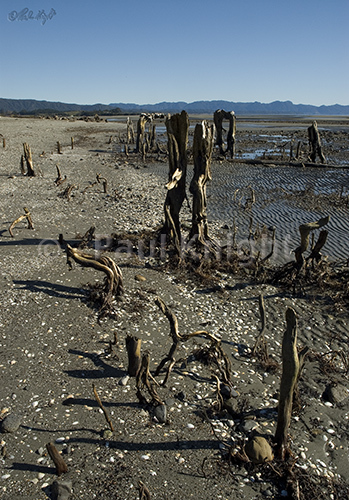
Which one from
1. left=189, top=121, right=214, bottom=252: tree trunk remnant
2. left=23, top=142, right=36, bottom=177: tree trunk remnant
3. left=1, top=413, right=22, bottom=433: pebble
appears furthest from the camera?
left=23, top=142, right=36, bottom=177: tree trunk remnant

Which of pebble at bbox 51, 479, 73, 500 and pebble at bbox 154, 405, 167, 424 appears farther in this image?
pebble at bbox 154, 405, 167, 424

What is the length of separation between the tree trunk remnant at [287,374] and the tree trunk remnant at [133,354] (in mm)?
2178

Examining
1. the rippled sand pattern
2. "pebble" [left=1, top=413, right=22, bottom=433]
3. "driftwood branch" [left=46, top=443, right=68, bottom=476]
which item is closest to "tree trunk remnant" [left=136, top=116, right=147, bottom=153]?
the rippled sand pattern

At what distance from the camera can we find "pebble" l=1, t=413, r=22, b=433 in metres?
5.03

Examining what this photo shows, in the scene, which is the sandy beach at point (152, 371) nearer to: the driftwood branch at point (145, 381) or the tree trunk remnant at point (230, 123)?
the driftwood branch at point (145, 381)

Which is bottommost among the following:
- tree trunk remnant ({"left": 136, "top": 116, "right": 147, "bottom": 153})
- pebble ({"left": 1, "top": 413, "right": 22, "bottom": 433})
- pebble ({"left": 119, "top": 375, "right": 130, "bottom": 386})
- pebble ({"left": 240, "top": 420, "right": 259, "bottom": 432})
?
pebble ({"left": 240, "top": 420, "right": 259, "bottom": 432})

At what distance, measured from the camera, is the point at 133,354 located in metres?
6.04

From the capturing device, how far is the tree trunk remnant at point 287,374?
478cm

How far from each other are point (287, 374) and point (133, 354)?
2.32 metres

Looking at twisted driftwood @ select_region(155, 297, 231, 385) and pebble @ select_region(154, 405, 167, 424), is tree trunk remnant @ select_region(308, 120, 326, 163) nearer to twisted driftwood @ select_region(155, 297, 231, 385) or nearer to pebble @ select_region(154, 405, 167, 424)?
twisted driftwood @ select_region(155, 297, 231, 385)

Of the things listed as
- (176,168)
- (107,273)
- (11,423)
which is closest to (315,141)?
(176,168)

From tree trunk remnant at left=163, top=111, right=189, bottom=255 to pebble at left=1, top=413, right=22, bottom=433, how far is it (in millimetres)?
6023

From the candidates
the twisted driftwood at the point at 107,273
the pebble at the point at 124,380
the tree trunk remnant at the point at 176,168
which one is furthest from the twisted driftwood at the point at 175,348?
the tree trunk remnant at the point at 176,168

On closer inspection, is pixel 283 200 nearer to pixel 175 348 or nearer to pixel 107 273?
pixel 107 273
